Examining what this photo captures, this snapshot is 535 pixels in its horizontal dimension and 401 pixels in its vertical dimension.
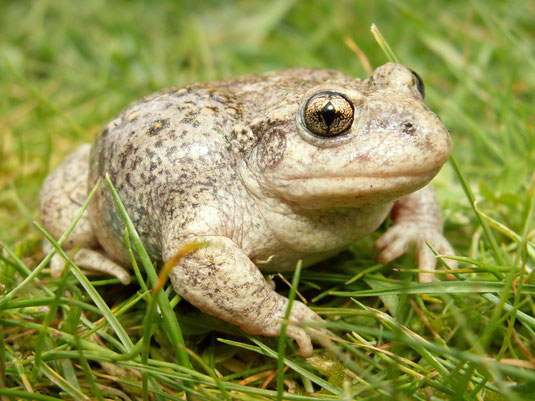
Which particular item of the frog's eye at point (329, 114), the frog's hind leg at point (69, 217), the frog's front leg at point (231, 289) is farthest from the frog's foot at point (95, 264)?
the frog's eye at point (329, 114)

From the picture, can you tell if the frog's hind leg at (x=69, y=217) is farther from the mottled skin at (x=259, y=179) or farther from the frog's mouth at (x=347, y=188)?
the frog's mouth at (x=347, y=188)

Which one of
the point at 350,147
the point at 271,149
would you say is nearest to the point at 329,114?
the point at 350,147

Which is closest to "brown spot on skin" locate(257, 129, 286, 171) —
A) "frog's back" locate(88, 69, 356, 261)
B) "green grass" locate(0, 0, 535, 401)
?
"frog's back" locate(88, 69, 356, 261)

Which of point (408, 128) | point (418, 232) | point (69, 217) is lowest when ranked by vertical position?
point (69, 217)

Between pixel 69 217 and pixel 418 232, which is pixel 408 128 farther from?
pixel 69 217

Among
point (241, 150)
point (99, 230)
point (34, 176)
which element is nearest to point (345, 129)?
point (241, 150)

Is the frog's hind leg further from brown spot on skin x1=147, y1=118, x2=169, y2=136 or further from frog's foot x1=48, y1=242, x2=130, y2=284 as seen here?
brown spot on skin x1=147, y1=118, x2=169, y2=136
